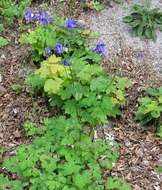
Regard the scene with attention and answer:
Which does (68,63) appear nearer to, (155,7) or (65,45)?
(65,45)

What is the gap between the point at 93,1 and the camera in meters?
6.70

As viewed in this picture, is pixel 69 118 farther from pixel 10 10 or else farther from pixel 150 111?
pixel 10 10

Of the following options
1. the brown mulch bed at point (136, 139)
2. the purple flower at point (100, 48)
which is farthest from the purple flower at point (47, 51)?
the brown mulch bed at point (136, 139)

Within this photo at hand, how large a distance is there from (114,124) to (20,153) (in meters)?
1.34

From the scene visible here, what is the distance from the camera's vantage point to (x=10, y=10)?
6.26m

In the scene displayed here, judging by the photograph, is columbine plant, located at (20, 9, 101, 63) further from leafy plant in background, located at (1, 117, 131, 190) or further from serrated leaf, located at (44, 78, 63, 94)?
leafy plant in background, located at (1, 117, 131, 190)

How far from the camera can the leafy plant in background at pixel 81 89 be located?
188 inches

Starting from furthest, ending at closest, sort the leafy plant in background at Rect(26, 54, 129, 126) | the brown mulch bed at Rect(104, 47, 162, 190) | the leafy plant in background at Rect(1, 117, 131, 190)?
the leafy plant in background at Rect(26, 54, 129, 126)
the brown mulch bed at Rect(104, 47, 162, 190)
the leafy plant in background at Rect(1, 117, 131, 190)

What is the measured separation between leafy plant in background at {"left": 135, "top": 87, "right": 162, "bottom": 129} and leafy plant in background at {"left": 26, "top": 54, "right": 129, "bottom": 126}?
0.22m

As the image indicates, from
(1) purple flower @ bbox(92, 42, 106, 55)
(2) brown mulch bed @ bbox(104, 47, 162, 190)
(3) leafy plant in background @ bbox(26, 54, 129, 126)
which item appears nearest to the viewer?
(2) brown mulch bed @ bbox(104, 47, 162, 190)

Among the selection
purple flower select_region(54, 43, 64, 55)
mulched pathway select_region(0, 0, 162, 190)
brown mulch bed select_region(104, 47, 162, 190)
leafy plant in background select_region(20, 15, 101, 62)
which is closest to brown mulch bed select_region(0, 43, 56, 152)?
Answer: mulched pathway select_region(0, 0, 162, 190)

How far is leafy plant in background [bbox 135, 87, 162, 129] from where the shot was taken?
487 centimetres

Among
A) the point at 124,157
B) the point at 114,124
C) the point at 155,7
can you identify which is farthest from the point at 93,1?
the point at 124,157

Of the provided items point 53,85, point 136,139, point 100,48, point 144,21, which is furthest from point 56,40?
point 136,139
